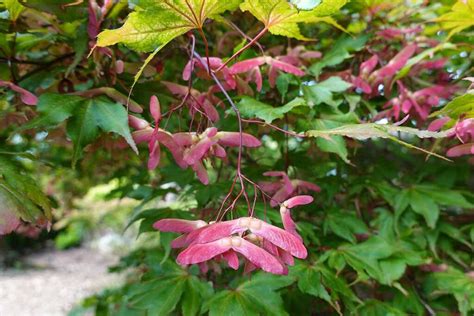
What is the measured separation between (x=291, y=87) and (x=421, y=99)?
0.93 feet

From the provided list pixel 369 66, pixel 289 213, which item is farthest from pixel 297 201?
pixel 369 66

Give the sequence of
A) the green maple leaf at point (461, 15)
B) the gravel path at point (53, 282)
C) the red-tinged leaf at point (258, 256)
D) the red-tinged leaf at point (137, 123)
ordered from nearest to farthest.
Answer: the red-tinged leaf at point (258, 256) → the red-tinged leaf at point (137, 123) → the green maple leaf at point (461, 15) → the gravel path at point (53, 282)

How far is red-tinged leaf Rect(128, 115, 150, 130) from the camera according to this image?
0.75 meters

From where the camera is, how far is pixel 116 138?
847 mm

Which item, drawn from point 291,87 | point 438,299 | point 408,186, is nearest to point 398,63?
point 291,87

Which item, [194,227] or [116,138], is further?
[116,138]

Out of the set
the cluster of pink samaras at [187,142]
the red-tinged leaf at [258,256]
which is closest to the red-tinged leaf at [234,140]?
the cluster of pink samaras at [187,142]

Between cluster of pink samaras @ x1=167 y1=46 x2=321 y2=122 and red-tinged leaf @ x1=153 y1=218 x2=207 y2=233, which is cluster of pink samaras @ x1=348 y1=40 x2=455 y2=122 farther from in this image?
red-tinged leaf @ x1=153 y1=218 x2=207 y2=233

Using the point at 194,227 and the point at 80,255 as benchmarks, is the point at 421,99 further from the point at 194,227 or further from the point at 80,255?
the point at 80,255

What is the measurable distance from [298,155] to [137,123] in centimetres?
54

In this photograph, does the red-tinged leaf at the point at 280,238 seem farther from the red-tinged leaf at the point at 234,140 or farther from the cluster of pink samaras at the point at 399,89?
the cluster of pink samaras at the point at 399,89

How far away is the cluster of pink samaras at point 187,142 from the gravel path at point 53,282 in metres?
3.93

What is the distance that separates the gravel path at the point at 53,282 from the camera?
205 inches

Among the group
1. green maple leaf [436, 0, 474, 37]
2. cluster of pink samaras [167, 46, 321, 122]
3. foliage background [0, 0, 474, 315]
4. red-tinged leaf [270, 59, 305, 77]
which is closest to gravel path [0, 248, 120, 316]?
foliage background [0, 0, 474, 315]
